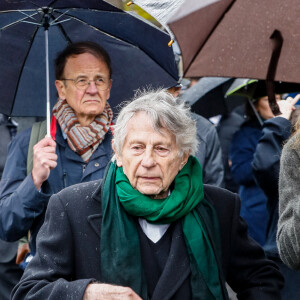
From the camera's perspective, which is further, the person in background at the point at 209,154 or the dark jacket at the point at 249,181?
the dark jacket at the point at 249,181

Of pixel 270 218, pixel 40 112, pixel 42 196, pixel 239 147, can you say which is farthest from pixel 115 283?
pixel 239 147

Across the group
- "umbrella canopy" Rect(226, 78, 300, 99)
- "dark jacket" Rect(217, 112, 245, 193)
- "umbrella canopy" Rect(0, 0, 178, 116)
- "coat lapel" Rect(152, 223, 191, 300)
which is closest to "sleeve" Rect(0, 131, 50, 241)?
"umbrella canopy" Rect(0, 0, 178, 116)

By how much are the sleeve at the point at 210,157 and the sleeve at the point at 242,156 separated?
72 cm

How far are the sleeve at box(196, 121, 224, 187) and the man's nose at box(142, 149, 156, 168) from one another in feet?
6.22

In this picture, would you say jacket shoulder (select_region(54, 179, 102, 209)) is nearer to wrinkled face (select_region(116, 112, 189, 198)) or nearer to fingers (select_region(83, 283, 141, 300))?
wrinkled face (select_region(116, 112, 189, 198))

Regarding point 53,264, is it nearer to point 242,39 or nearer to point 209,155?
point 242,39

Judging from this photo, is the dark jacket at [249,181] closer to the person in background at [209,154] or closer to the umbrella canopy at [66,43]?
the person in background at [209,154]

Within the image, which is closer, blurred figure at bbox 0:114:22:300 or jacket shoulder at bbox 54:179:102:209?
jacket shoulder at bbox 54:179:102:209

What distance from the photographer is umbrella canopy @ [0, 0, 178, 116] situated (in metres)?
5.38

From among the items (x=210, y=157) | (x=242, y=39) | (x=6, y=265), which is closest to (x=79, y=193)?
(x=242, y=39)

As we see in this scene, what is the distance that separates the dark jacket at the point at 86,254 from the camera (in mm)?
3871

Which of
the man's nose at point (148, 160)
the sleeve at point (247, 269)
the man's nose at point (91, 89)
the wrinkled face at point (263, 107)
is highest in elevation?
the man's nose at point (91, 89)

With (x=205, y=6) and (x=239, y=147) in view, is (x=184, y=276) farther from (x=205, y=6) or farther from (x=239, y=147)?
(x=239, y=147)

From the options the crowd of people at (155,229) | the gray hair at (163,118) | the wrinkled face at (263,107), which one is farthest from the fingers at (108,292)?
the wrinkled face at (263,107)
